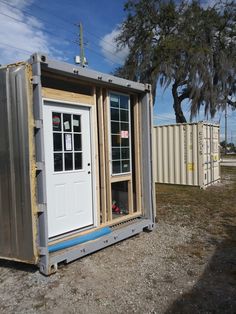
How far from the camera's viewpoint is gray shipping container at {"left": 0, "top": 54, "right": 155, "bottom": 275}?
3838mm

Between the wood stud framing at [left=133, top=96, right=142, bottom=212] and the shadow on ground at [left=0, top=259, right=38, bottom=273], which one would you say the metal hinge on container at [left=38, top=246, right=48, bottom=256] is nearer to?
the shadow on ground at [left=0, top=259, right=38, bottom=273]

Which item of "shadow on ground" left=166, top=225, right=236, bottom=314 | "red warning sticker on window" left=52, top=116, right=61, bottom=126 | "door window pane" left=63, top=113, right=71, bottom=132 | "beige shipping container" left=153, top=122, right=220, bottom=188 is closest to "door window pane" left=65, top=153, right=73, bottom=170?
"door window pane" left=63, top=113, right=71, bottom=132

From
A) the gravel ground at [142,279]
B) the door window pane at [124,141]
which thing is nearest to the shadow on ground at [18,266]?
the gravel ground at [142,279]

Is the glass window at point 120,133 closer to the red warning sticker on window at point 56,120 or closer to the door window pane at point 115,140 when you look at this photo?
the door window pane at point 115,140

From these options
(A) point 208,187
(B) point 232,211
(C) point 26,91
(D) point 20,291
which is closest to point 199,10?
(A) point 208,187

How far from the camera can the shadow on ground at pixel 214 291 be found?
3.14 m

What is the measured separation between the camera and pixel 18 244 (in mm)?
3951

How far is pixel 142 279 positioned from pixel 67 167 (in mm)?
1918

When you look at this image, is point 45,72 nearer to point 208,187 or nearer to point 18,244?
point 18,244

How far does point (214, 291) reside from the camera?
11.4 ft

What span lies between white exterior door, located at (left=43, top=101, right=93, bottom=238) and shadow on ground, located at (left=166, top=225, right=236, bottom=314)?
2.01 m

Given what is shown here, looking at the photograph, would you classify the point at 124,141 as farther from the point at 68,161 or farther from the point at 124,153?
the point at 68,161

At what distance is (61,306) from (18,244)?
3.54ft

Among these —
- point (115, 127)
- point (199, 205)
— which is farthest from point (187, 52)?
point (115, 127)
